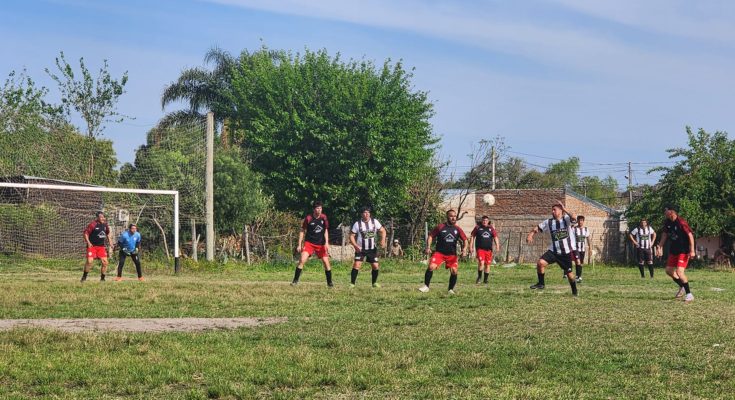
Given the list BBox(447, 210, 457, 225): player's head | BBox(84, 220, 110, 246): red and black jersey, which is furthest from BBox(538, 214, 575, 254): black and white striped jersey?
BBox(84, 220, 110, 246): red and black jersey

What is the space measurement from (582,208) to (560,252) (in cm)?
3353

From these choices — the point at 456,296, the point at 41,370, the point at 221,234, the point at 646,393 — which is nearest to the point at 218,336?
the point at 41,370

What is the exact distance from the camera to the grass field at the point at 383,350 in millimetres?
7805

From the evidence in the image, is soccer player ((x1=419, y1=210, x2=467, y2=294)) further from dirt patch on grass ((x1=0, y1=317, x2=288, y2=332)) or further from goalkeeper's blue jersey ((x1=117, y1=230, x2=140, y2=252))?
goalkeeper's blue jersey ((x1=117, y1=230, x2=140, y2=252))

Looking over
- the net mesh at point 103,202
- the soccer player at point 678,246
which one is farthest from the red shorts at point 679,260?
the net mesh at point 103,202

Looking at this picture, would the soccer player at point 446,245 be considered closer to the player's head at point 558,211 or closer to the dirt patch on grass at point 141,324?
the player's head at point 558,211

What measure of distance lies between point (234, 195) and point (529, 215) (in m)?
19.5

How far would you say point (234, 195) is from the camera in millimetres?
39594

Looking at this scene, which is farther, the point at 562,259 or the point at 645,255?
the point at 645,255

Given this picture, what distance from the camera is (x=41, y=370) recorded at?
8484mm

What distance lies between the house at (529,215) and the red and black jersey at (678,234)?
30.0 metres

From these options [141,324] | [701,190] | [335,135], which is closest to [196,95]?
[335,135]

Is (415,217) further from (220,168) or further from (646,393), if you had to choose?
(646,393)

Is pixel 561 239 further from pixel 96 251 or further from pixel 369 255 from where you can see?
pixel 96 251
